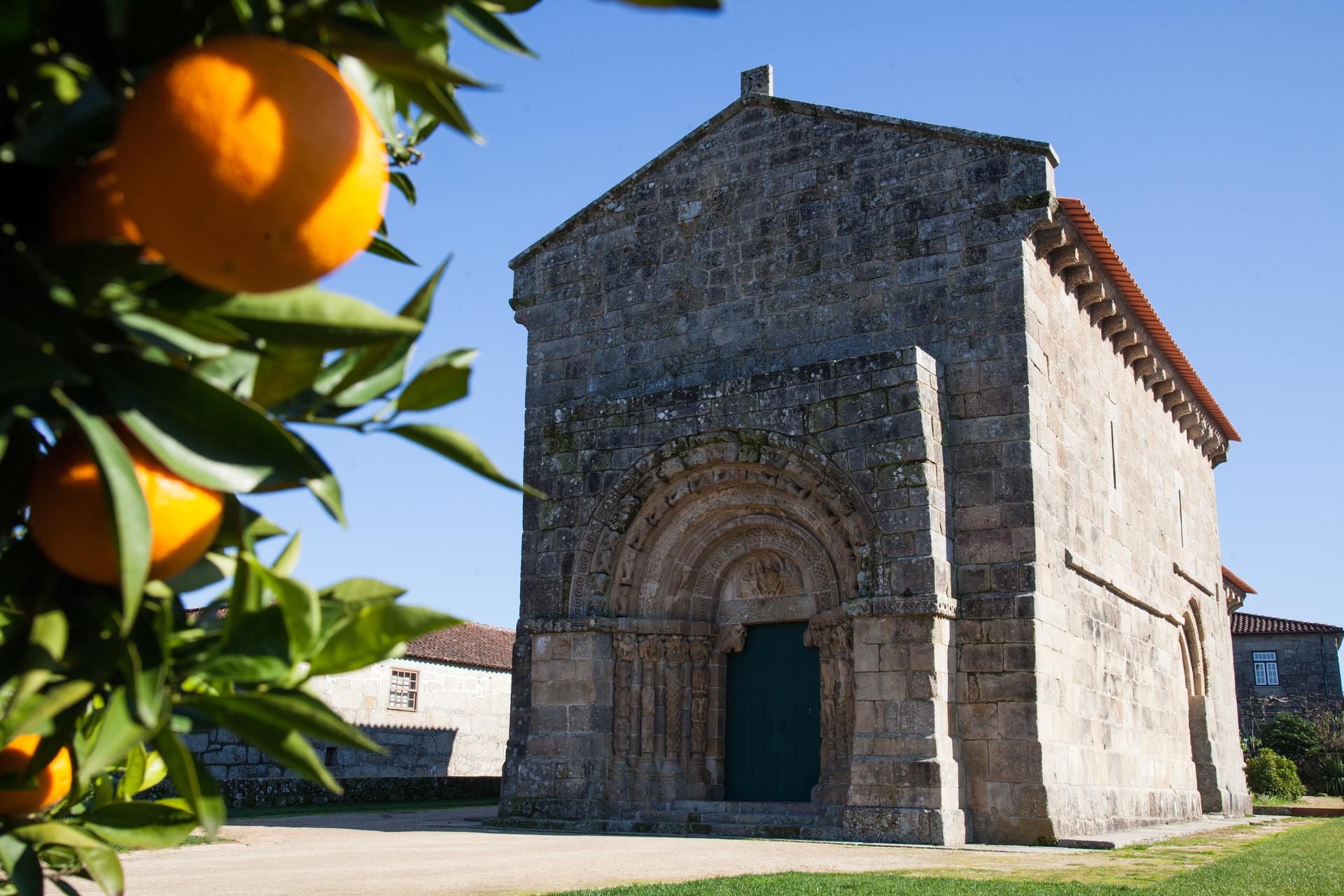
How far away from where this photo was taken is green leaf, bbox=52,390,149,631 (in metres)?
0.92

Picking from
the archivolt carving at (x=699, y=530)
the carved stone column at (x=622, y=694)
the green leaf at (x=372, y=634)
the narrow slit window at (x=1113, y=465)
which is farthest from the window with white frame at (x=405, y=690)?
the green leaf at (x=372, y=634)

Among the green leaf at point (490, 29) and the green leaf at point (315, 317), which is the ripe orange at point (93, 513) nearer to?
the green leaf at point (315, 317)

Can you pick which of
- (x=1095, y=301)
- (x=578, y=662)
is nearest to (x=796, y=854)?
(x=578, y=662)

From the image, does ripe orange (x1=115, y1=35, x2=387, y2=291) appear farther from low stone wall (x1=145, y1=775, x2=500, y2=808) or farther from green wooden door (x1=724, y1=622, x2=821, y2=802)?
low stone wall (x1=145, y1=775, x2=500, y2=808)

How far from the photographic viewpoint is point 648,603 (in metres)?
11.8

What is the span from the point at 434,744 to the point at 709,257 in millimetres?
13959

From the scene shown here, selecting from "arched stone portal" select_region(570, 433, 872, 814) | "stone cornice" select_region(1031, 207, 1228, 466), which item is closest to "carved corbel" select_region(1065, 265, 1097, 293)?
"stone cornice" select_region(1031, 207, 1228, 466)

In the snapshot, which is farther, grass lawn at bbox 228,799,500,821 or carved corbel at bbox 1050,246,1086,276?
grass lawn at bbox 228,799,500,821

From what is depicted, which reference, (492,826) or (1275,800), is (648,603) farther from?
(1275,800)

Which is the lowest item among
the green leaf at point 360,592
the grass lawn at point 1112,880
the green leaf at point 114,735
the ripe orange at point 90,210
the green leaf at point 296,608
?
the grass lawn at point 1112,880

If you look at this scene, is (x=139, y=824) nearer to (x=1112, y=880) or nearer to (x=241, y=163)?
(x=241, y=163)

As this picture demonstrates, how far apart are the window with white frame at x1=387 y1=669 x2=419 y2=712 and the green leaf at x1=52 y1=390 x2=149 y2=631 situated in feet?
74.3

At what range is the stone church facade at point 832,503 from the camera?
9992 mm

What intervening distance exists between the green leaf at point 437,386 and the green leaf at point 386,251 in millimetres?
338
